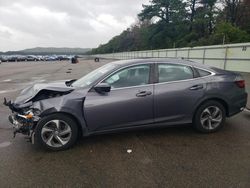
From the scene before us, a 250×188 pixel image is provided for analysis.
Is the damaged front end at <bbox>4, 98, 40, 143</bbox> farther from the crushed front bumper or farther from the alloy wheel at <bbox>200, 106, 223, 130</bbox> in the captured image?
the alloy wheel at <bbox>200, 106, 223, 130</bbox>

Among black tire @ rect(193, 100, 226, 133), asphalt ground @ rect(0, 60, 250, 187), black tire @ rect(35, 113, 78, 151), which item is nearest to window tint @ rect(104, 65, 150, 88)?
black tire @ rect(35, 113, 78, 151)

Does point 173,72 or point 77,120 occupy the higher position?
point 173,72

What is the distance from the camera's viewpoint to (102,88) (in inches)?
146

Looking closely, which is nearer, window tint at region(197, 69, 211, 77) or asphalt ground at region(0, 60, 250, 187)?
asphalt ground at region(0, 60, 250, 187)

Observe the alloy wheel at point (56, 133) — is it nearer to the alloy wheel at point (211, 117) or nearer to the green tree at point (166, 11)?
the alloy wheel at point (211, 117)

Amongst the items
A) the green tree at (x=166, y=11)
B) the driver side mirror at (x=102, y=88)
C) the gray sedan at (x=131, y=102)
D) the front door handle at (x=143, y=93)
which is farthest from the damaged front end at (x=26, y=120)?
the green tree at (x=166, y=11)

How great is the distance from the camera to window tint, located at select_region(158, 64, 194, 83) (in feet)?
13.7

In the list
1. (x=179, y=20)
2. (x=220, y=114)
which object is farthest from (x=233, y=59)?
(x=179, y=20)

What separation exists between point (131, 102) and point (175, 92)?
0.88 meters

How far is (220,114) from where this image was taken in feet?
14.7

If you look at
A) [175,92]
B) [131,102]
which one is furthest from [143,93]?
[175,92]

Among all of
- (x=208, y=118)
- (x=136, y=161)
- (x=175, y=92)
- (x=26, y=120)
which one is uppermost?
(x=175, y=92)

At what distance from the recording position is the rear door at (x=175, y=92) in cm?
405

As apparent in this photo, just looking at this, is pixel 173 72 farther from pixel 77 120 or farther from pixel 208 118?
pixel 77 120
